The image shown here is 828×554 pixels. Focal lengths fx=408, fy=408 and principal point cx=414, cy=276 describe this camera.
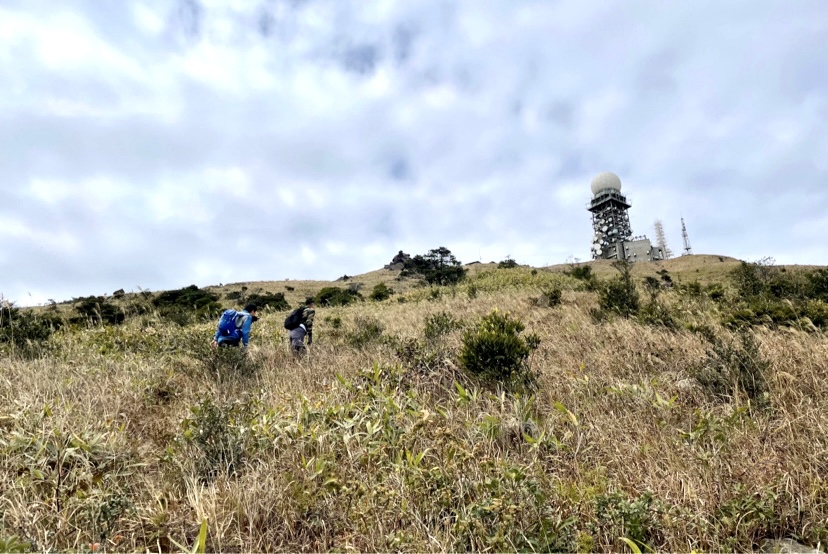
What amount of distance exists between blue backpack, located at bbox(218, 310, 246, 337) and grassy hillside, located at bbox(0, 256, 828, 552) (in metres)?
1.73

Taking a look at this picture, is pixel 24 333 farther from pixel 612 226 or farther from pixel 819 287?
pixel 612 226

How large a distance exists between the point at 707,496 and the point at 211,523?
9.98 ft

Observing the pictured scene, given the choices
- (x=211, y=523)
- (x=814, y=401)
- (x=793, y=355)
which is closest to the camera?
(x=211, y=523)

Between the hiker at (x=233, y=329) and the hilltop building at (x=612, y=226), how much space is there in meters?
86.0

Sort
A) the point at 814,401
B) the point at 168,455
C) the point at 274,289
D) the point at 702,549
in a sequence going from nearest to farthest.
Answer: the point at 702,549
the point at 168,455
the point at 814,401
the point at 274,289

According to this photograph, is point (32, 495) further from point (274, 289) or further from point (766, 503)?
point (274, 289)

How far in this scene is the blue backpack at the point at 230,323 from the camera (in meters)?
7.39

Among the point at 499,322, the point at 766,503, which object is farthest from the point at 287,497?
the point at 499,322

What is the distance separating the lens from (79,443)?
319cm

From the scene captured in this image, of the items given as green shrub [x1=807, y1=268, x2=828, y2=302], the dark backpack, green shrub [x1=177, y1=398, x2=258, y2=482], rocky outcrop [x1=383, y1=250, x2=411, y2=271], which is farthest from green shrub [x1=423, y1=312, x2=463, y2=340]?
rocky outcrop [x1=383, y1=250, x2=411, y2=271]

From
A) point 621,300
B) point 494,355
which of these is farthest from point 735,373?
point 621,300

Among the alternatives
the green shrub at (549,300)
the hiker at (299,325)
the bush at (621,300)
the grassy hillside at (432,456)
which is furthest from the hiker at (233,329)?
the green shrub at (549,300)

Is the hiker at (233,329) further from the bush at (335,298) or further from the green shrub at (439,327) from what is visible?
the bush at (335,298)

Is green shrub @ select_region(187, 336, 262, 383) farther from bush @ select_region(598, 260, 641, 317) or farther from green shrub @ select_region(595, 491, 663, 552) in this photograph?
bush @ select_region(598, 260, 641, 317)
